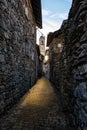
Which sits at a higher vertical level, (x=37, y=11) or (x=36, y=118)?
(x=37, y=11)

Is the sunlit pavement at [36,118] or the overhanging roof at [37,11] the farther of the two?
the overhanging roof at [37,11]

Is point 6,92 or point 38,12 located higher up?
point 38,12

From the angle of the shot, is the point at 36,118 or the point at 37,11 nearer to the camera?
the point at 36,118

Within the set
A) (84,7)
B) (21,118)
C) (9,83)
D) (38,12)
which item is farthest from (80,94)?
(38,12)

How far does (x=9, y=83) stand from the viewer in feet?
15.2

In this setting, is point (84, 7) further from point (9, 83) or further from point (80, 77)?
point (9, 83)

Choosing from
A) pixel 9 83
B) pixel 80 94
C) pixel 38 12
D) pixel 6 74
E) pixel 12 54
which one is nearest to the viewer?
pixel 80 94

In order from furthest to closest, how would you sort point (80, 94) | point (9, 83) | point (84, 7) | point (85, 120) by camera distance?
point (9, 83)
point (84, 7)
point (80, 94)
point (85, 120)

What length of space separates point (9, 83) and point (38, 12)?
7.25 metres

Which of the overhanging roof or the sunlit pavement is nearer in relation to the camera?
the sunlit pavement

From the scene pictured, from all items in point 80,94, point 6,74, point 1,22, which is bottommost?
point 80,94

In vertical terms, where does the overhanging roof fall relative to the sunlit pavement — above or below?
above

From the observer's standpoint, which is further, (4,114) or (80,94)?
(4,114)

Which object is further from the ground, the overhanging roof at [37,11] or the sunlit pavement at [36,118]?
the overhanging roof at [37,11]
